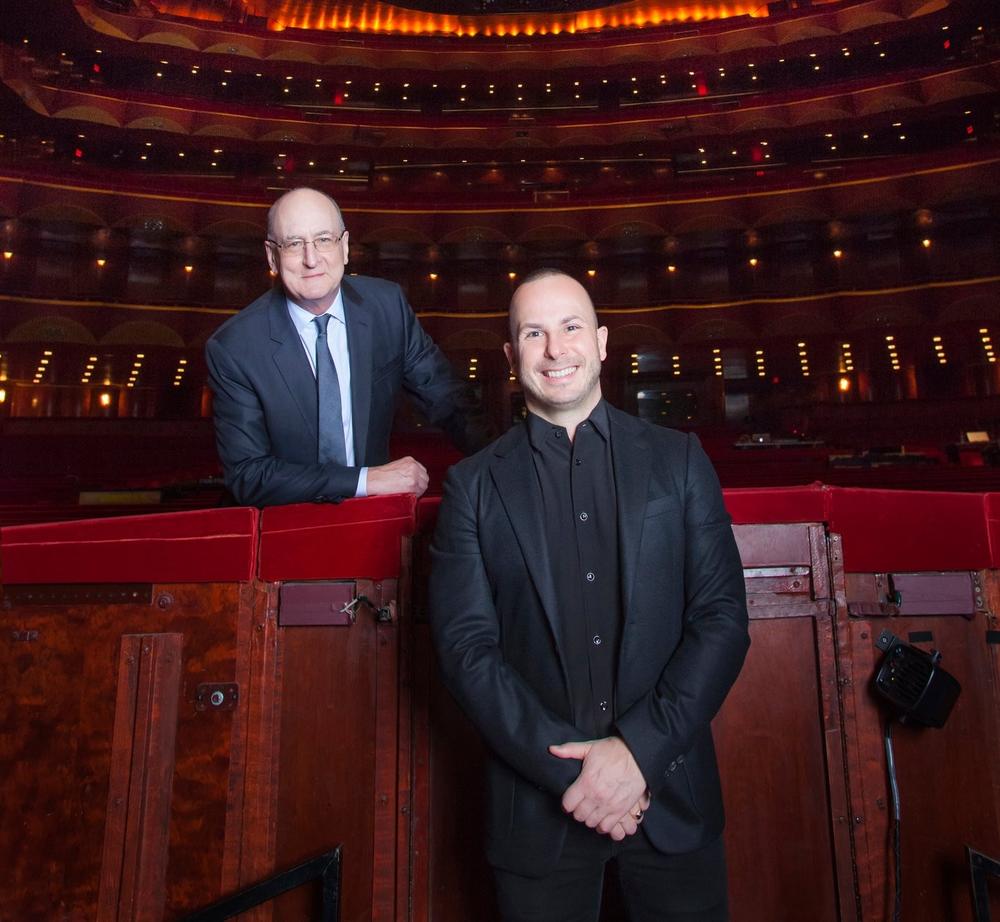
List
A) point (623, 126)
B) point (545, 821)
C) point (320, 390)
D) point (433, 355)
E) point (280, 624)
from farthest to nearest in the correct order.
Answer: point (623, 126), point (433, 355), point (320, 390), point (280, 624), point (545, 821)

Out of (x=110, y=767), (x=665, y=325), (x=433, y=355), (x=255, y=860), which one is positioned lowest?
(x=255, y=860)

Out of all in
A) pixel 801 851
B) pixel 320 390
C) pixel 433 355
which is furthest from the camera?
pixel 433 355

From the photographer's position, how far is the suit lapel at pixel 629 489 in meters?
0.90

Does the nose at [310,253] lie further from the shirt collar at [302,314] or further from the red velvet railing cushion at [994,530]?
the red velvet railing cushion at [994,530]

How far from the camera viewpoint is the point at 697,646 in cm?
87

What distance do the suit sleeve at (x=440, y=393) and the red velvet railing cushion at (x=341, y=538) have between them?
36cm

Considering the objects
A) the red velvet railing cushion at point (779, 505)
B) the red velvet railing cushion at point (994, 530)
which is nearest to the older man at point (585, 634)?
the red velvet railing cushion at point (779, 505)

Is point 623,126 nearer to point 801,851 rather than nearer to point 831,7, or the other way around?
point 831,7

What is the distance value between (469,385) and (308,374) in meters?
0.44

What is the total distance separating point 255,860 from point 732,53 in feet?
55.9

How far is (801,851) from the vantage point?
1178mm

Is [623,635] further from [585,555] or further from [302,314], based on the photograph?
[302,314]

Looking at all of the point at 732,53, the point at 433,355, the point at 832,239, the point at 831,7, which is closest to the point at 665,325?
the point at 832,239

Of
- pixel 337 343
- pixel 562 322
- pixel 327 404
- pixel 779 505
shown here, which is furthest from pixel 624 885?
pixel 337 343
